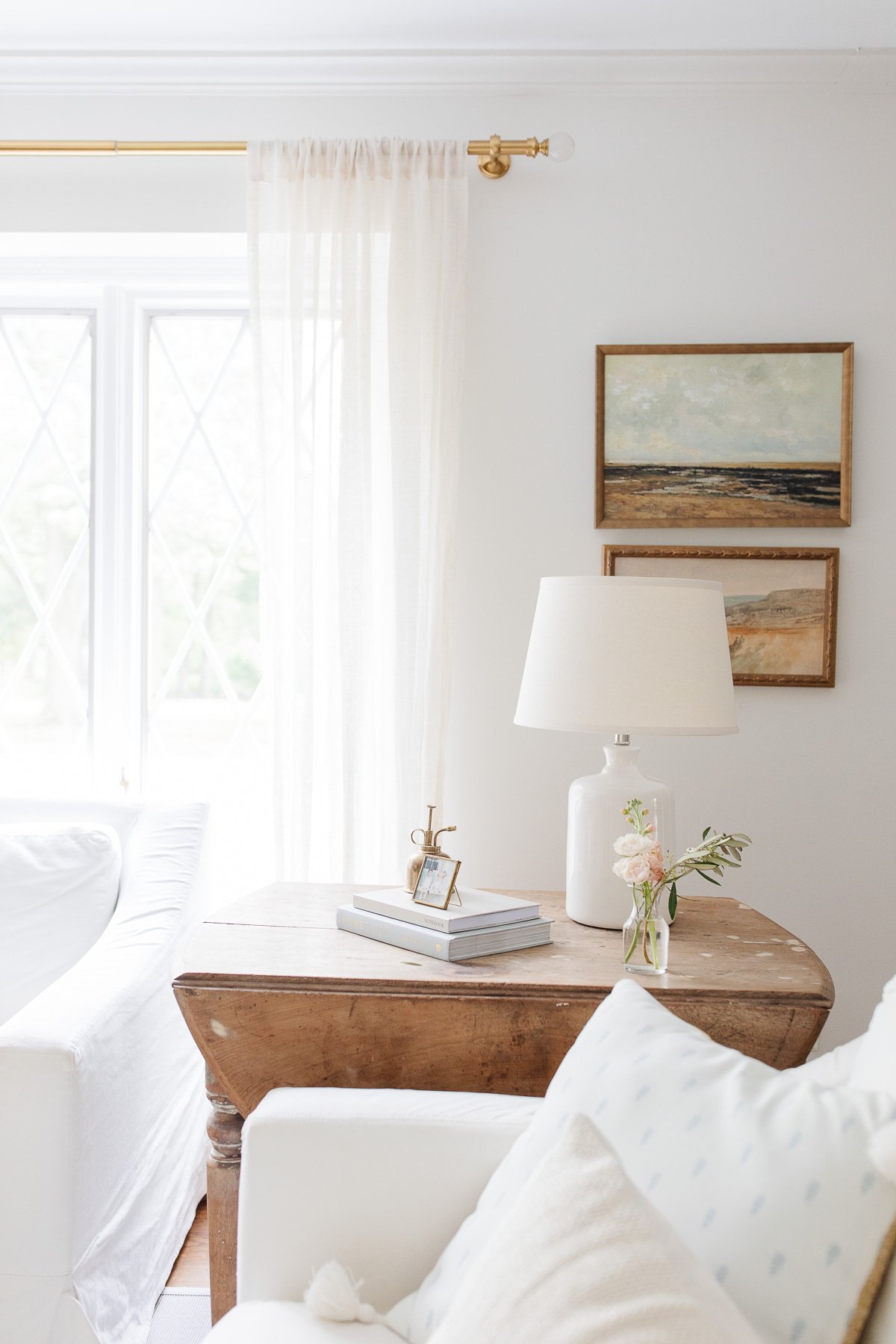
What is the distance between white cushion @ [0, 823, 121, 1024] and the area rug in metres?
0.59

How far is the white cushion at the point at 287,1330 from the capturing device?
107 centimetres

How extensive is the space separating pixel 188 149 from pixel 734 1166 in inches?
86.1

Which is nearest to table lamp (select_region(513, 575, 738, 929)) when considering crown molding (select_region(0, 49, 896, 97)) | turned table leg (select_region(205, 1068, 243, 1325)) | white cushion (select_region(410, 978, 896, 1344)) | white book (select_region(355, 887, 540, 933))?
white book (select_region(355, 887, 540, 933))

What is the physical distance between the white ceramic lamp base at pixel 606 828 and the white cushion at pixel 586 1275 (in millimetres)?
810

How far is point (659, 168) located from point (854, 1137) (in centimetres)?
204

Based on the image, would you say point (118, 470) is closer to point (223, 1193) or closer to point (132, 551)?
point (132, 551)

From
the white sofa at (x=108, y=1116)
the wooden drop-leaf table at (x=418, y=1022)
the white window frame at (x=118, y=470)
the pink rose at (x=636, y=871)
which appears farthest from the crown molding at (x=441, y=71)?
the wooden drop-leaf table at (x=418, y=1022)

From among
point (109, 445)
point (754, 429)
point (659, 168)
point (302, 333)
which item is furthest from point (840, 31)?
point (109, 445)

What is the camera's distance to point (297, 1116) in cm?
124

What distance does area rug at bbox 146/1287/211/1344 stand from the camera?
5.67 feet

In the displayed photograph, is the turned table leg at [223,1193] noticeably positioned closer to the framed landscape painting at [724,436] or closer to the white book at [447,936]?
the white book at [447,936]

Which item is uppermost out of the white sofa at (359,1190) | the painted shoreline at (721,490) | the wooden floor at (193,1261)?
the painted shoreline at (721,490)

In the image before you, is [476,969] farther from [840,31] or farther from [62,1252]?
[840,31]

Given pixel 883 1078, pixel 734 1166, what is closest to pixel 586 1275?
pixel 734 1166
